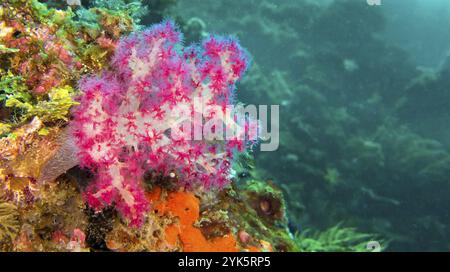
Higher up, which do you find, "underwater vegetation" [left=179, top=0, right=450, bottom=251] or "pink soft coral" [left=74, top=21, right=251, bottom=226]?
"pink soft coral" [left=74, top=21, right=251, bottom=226]

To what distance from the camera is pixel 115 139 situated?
2652 millimetres

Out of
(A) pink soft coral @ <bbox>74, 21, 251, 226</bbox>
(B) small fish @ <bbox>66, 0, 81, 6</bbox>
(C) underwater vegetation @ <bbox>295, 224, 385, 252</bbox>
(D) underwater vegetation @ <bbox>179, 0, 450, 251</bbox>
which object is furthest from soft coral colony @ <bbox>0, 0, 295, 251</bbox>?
(D) underwater vegetation @ <bbox>179, 0, 450, 251</bbox>

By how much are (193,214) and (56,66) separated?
1937 mm

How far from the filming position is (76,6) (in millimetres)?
5574

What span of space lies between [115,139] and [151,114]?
35cm

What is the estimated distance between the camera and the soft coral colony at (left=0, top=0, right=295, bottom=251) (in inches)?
104

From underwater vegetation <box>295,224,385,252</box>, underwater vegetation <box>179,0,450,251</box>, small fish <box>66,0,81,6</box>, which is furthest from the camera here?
underwater vegetation <box>179,0,450,251</box>

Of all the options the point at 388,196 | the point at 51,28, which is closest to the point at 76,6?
the point at 51,28

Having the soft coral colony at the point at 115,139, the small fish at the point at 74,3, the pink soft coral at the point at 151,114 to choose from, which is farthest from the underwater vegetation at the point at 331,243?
the small fish at the point at 74,3

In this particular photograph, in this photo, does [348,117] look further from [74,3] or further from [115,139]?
[115,139]

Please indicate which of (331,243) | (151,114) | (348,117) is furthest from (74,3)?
(348,117)

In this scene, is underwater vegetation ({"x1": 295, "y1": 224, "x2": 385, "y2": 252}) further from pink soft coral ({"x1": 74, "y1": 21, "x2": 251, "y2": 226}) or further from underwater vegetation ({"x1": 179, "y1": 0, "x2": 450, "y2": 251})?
pink soft coral ({"x1": 74, "y1": 21, "x2": 251, "y2": 226})

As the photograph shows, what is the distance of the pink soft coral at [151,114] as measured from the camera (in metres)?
2.64

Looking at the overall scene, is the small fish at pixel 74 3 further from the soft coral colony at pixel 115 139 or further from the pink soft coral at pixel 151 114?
the pink soft coral at pixel 151 114
